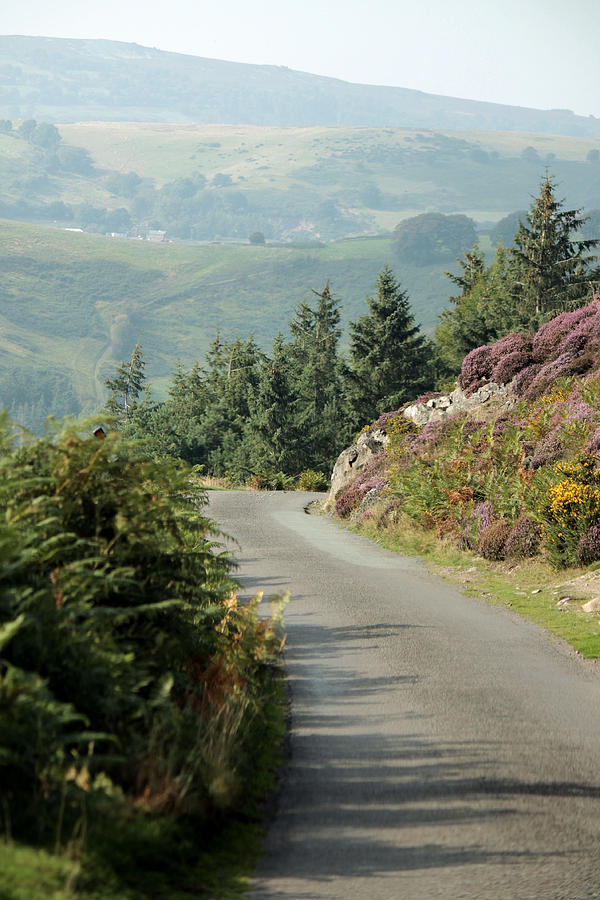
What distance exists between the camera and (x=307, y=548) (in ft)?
65.6

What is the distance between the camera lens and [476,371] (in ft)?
91.6

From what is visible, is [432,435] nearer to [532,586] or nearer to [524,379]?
[524,379]

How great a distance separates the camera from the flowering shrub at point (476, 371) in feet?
90.5

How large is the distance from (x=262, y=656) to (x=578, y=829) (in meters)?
3.78

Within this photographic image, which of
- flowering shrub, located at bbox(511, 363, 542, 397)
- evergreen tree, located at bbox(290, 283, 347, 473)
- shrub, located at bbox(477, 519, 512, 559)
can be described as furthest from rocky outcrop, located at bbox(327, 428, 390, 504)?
evergreen tree, located at bbox(290, 283, 347, 473)

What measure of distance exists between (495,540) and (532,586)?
2261 millimetres

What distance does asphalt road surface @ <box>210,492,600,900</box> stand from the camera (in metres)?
5.29

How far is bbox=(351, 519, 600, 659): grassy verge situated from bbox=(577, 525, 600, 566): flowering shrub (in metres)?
0.23

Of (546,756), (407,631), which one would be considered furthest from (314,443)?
(546,756)

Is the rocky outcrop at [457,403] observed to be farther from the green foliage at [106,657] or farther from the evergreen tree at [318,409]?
the evergreen tree at [318,409]

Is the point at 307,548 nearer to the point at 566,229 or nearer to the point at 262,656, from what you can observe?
the point at 262,656

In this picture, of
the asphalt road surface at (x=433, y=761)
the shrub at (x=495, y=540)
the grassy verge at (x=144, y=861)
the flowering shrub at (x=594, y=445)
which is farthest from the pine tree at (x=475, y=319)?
the grassy verge at (x=144, y=861)

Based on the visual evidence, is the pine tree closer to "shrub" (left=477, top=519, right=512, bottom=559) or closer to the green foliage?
"shrub" (left=477, top=519, right=512, bottom=559)

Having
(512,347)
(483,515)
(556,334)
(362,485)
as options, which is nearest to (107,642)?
(483,515)
